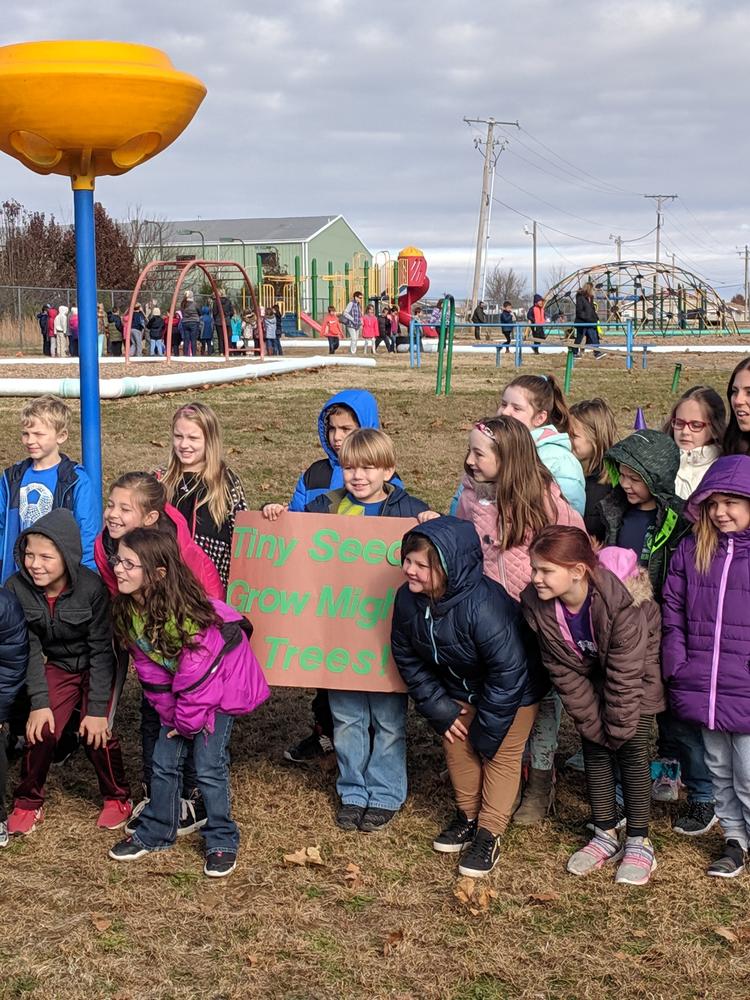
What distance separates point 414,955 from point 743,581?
1.75 meters

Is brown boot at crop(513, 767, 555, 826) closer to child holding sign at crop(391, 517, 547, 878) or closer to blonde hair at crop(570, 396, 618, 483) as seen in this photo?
child holding sign at crop(391, 517, 547, 878)

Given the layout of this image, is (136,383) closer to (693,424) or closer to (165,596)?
(693,424)

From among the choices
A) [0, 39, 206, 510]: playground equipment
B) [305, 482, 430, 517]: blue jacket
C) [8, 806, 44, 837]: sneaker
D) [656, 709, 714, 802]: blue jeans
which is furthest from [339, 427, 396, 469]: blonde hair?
[8, 806, 44, 837]: sneaker

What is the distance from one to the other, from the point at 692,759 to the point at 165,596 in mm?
2221

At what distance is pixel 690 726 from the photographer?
14.3 ft

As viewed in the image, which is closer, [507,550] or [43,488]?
[507,550]

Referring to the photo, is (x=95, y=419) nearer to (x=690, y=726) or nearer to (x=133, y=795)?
(x=133, y=795)

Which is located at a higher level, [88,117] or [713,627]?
[88,117]

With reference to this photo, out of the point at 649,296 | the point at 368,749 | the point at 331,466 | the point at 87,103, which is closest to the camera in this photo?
the point at 368,749

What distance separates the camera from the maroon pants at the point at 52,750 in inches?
177

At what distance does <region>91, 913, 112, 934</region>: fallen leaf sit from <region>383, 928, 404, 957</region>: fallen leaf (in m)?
0.96

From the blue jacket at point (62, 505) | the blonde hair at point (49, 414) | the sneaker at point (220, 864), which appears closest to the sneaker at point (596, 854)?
the sneaker at point (220, 864)

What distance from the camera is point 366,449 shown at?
4.47 m

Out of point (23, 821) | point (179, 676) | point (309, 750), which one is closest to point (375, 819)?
point (309, 750)
